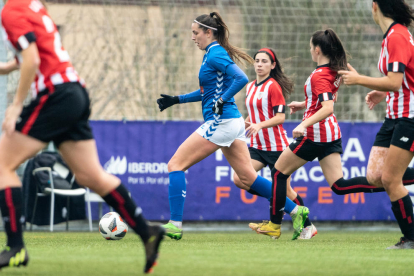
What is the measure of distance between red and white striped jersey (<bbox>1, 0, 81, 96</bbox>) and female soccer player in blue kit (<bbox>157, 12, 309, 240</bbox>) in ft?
7.81

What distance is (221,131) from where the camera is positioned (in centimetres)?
655

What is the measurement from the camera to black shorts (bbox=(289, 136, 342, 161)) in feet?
22.4

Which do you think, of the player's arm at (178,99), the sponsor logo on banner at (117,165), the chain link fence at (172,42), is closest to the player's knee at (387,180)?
the player's arm at (178,99)

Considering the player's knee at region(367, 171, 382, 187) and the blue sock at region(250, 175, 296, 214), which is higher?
the player's knee at region(367, 171, 382, 187)

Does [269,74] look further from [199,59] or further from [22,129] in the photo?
[22,129]

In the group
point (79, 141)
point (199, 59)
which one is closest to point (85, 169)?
point (79, 141)

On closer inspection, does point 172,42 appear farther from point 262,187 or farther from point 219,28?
point 262,187

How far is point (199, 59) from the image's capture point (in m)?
10.7

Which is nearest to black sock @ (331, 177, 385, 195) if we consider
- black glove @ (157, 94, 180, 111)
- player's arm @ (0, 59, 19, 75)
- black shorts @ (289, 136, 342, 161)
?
black shorts @ (289, 136, 342, 161)

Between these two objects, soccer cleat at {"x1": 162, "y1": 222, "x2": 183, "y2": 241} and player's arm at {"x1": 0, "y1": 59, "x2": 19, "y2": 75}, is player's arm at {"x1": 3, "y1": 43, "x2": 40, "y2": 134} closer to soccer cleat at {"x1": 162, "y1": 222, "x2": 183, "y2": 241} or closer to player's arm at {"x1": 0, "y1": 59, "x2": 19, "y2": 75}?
player's arm at {"x1": 0, "y1": 59, "x2": 19, "y2": 75}

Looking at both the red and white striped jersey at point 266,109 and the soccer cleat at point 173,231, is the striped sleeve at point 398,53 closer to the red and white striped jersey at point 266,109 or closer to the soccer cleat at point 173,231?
the red and white striped jersey at point 266,109

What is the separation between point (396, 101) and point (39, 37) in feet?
9.99

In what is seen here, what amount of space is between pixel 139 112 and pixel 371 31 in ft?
13.2

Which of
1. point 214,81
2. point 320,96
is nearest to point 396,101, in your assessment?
point 320,96
